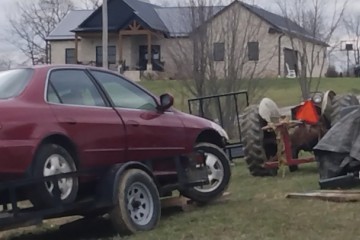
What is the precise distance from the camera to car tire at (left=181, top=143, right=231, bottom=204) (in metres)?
10.6

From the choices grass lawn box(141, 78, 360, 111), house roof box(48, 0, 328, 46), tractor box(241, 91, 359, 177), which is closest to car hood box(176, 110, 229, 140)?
tractor box(241, 91, 359, 177)

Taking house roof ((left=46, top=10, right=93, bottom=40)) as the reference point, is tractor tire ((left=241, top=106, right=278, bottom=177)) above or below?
below

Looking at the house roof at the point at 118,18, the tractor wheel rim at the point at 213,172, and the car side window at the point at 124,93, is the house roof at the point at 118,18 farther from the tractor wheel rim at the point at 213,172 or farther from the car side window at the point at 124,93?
the car side window at the point at 124,93

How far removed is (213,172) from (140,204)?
196 cm

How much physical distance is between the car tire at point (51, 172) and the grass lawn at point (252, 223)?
73 centimetres

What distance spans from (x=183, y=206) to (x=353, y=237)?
2809 millimetres

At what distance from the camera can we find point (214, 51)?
86.2 feet

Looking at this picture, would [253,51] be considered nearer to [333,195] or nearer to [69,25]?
[333,195]

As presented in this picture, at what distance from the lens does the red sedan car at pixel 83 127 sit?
7.84m

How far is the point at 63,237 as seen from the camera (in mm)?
9414

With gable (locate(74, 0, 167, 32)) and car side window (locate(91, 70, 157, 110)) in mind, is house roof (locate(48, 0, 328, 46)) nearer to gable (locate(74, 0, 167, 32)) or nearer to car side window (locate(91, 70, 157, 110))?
gable (locate(74, 0, 167, 32))

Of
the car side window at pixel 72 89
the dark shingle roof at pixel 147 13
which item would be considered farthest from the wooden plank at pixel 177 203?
the dark shingle roof at pixel 147 13

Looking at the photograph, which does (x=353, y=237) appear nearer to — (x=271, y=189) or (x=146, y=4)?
(x=271, y=189)

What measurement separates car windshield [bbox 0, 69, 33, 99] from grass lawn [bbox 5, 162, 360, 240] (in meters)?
1.73
